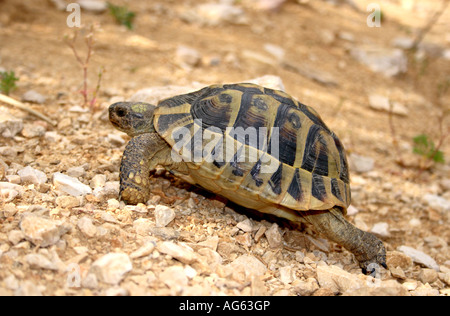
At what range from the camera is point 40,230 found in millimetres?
2191

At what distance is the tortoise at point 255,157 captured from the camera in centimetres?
287

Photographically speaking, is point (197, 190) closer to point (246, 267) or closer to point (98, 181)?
point (98, 181)

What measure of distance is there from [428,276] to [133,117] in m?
2.47

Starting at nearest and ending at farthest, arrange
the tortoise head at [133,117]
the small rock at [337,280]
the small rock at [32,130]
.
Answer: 1. the small rock at [337,280]
2. the tortoise head at [133,117]
3. the small rock at [32,130]

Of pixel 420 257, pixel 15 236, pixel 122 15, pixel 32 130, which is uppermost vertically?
pixel 122 15

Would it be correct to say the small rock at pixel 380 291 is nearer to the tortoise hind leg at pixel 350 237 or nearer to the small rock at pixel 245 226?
the tortoise hind leg at pixel 350 237

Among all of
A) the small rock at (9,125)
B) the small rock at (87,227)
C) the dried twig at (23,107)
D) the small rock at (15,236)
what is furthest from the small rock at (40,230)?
the dried twig at (23,107)

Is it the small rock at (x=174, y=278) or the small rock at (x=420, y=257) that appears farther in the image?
the small rock at (x=420, y=257)

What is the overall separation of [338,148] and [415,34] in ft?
23.0

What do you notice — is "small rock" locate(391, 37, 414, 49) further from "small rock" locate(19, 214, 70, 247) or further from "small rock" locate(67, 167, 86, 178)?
"small rock" locate(19, 214, 70, 247)

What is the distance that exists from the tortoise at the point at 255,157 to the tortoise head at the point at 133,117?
0.32 ft

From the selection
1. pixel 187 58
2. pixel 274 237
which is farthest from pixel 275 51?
pixel 274 237

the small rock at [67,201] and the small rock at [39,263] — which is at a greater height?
the small rock at [39,263]

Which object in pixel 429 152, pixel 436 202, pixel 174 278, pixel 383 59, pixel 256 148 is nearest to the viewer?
pixel 174 278
